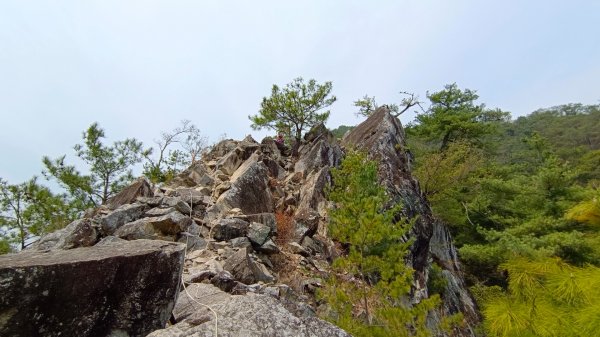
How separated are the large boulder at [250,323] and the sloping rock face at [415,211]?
8.24 metres

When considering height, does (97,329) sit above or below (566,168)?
below

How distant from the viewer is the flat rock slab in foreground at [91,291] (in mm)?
3136

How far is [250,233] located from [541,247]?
361 inches

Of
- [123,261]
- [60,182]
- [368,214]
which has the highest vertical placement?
[60,182]

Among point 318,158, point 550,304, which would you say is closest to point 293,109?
point 318,158

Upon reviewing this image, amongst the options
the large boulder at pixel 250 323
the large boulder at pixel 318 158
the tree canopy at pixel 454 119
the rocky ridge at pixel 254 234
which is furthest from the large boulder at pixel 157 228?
the tree canopy at pixel 454 119

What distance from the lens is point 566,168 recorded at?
14289mm

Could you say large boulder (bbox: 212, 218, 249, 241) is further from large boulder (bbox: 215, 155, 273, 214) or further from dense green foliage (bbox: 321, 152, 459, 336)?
dense green foliage (bbox: 321, 152, 459, 336)

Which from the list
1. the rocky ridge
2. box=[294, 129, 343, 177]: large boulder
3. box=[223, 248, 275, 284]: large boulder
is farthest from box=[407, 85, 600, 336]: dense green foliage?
box=[294, 129, 343, 177]: large boulder

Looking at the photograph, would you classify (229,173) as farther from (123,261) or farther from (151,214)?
(123,261)

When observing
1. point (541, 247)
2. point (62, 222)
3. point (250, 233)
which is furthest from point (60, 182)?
point (541, 247)

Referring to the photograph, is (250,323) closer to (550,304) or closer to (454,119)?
(550,304)

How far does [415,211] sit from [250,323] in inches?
466

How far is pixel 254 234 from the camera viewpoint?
8.11 meters
